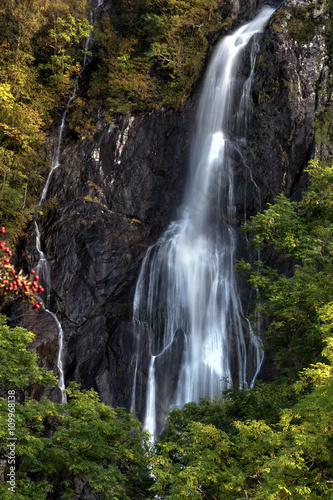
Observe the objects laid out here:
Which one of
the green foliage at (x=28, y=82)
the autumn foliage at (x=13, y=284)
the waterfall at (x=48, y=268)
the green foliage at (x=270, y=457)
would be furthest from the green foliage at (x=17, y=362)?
the green foliage at (x=28, y=82)

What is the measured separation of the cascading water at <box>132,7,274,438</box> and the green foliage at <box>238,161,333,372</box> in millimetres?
5759

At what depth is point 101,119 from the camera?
72.3 ft

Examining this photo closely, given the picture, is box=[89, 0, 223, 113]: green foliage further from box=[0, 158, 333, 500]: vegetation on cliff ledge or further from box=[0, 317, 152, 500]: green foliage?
box=[0, 317, 152, 500]: green foliage

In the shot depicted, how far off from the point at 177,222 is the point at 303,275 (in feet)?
38.3

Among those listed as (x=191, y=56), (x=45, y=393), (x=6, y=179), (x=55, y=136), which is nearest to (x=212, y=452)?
(x=45, y=393)

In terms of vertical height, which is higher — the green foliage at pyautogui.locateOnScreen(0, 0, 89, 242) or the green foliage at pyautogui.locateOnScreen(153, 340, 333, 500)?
the green foliage at pyautogui.locateOnScreen(0, 0, 89, 242)

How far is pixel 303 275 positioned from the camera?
9.68 meters

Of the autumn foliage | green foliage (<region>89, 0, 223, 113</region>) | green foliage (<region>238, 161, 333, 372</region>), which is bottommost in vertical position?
the autumn foliage

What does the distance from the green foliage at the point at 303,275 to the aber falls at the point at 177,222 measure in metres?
6.97

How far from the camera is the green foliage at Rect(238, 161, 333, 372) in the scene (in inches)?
348

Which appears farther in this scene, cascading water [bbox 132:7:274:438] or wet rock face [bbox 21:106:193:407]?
wet rock face [bbox 21:106:193:407]

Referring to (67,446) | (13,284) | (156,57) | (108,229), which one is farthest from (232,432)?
(156,57)

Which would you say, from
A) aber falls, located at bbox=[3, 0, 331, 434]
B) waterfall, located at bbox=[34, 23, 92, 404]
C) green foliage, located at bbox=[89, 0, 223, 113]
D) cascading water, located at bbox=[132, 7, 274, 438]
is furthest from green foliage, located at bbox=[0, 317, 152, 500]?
green foliage, located at bbox=[89, 0, 223, 113]

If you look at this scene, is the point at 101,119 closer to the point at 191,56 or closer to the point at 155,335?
the point at 191,56
